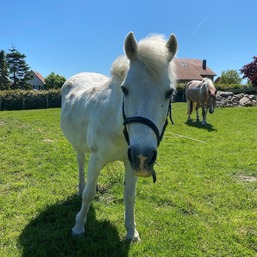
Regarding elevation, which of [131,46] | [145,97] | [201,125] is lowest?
[201,125]

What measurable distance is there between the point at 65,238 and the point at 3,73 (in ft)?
153

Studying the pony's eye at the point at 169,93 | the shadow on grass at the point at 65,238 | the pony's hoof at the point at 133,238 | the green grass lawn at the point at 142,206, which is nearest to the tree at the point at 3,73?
the green grass lawn at the point at 142,206

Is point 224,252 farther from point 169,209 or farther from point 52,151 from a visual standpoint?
point 52,151

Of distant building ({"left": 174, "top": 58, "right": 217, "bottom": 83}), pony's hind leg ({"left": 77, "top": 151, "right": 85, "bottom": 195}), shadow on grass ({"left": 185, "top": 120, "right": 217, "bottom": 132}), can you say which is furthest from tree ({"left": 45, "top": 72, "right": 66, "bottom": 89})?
pony's hind leg ({"left": 77, "top": 151, "right": 85, "bottom": 195})

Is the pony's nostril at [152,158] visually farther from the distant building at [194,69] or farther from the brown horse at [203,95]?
the distant building at [194,69]

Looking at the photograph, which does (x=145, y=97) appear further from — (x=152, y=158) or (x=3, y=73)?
(x=3, y=73)

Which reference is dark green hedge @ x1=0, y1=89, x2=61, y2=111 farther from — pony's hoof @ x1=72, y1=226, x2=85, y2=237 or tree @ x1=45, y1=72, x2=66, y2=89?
tree @ x1=45, y1=72, x2=66, y2=89

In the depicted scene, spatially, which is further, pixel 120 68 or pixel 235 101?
pixel 235 101

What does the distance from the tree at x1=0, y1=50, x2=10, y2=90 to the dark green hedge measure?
2343 centimetres

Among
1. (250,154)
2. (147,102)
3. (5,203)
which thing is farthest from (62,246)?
(250,154)

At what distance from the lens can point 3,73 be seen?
43781 mm

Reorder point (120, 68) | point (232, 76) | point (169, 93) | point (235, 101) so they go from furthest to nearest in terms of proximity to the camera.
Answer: point (232, 76), point (235, 101), point (120, 68), point (169, 93)

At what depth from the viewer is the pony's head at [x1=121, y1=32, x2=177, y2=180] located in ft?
5.81

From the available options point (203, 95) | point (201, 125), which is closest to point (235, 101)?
point (203, 95)
